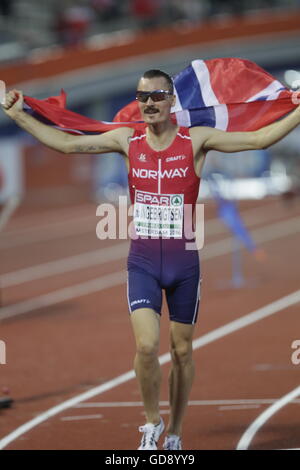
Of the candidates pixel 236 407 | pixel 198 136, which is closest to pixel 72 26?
pixel 236 407

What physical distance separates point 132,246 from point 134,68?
90.9ft

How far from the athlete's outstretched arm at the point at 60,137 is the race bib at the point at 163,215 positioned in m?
0.43

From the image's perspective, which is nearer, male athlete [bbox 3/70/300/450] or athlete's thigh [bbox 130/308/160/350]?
athlete's thigh [bbox 130/308/160/350]

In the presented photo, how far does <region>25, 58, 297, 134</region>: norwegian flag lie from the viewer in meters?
7.16

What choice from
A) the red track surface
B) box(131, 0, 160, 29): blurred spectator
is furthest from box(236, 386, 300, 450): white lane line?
box(131, 0, 160, 29): blurred spectator

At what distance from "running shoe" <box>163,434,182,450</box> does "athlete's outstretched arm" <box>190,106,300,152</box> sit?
1.77m

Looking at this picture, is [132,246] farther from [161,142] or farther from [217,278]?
[217,278]

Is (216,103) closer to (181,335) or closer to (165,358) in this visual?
(181,335)

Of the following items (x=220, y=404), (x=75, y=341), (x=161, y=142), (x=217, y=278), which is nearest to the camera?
(x=161, y=142)

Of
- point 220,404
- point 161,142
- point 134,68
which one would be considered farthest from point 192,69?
point 134,68

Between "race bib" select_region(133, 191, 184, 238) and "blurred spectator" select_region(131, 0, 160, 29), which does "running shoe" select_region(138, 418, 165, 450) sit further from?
"blurred spectator" select_region(131, 0, 160, 29)

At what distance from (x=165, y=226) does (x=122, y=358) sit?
3.98 metres

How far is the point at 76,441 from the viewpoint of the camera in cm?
704
